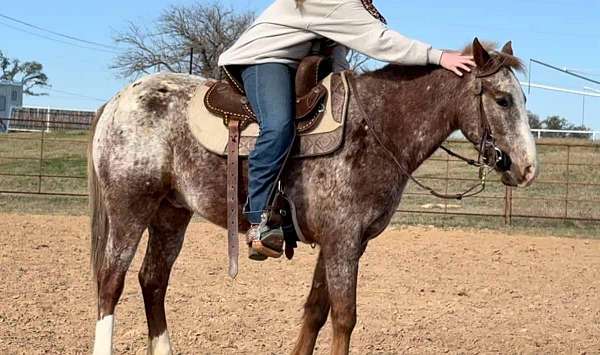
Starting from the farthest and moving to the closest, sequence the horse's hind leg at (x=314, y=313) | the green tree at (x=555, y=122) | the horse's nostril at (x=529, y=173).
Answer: the green tree at (x=555, y=122) → the horse's hind leg at (x=314, y=313) → the horse's nostril at (x=529, y=173)

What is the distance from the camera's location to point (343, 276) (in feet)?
13.5

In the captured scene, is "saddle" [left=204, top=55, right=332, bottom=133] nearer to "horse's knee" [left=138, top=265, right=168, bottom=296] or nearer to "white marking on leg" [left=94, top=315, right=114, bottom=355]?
"horse's knee" [left=138, top=265, right=168, bottom=296]

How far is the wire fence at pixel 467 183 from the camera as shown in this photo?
609 inches

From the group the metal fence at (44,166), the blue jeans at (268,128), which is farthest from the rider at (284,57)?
the metal fence at (44,166)

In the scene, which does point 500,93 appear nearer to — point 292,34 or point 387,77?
point 387,77

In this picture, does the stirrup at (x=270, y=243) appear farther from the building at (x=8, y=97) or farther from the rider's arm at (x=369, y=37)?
the building at (x=8, y=97)

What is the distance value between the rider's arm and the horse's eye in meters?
0.38

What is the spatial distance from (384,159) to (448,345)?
228 centimetres

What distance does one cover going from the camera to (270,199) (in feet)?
13.9

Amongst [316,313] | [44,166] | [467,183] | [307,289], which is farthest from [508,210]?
[44,166]

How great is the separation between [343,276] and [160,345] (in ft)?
5.13

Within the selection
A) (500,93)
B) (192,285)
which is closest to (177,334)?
(192,285)

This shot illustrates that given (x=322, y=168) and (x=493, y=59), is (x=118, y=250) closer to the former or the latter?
(x=322, y=168)

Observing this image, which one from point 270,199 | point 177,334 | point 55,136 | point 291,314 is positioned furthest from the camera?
point 55,136
